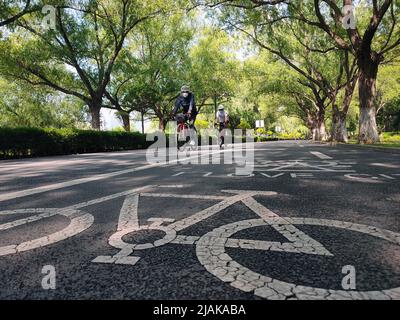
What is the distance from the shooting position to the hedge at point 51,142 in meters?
15.2

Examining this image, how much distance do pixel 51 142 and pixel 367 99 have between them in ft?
59.8

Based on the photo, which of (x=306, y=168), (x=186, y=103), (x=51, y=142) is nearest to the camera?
(x=306, y=168)

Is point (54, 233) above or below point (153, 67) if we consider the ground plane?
below

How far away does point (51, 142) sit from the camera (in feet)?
55.2

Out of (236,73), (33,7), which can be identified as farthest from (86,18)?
(236,73)

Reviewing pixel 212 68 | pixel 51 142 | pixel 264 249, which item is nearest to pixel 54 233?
pixel 264 249

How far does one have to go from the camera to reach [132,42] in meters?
42.5

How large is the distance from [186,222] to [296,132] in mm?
135086

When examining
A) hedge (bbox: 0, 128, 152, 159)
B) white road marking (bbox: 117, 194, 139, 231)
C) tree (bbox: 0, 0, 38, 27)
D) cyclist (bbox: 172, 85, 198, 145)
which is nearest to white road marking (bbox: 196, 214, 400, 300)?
white road marking (bbox: 117, 194, 139, 231)

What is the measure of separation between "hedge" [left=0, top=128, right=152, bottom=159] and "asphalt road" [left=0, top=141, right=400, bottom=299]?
12.7m

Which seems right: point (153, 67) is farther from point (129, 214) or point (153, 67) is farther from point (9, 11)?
point (129, 214)

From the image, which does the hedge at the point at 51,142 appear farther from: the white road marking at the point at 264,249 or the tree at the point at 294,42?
the white road marking at the point at 264,249

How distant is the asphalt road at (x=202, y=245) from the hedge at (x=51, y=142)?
41.6 ft
